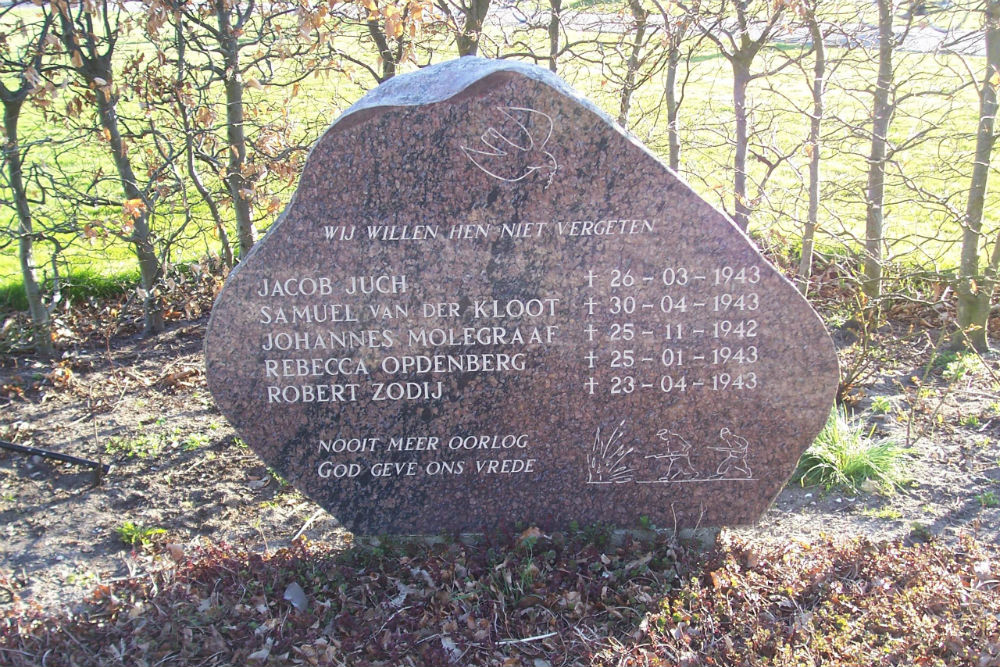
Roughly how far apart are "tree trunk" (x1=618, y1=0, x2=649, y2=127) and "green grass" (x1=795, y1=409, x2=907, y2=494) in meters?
2.58

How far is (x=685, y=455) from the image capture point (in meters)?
3.70

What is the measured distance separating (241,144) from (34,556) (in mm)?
3009

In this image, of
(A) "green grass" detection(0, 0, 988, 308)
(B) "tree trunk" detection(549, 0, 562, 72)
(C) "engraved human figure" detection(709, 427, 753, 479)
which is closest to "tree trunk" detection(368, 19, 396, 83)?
(A) "green grass" detection(0, 0, 988, 308)

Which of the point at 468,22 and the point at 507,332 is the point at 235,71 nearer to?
the point at 468,22

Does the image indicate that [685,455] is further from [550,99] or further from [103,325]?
[103,325]

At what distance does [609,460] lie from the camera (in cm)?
371

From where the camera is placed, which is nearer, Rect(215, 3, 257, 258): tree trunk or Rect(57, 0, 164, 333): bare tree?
Rect(57, 0, 164, 333): bare tree

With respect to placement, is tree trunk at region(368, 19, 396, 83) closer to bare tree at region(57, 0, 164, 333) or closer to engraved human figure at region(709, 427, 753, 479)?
bare tree at region(57, 0, 164, 333)

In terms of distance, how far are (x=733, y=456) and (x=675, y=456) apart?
0.85 ft

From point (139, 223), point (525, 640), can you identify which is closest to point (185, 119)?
point (139, 223)

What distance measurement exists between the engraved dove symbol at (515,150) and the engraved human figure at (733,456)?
4.57 feet

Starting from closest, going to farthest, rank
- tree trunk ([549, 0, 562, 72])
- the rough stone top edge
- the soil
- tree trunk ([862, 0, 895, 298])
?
the rough stone top edge
the soil
tree trunk ([862, 0, 895, 298])
tree trunk ([549, 0, 562, 72])

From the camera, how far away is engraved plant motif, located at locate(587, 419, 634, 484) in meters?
3.68

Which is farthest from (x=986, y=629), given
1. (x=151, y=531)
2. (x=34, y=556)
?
(x=34, y=556)
